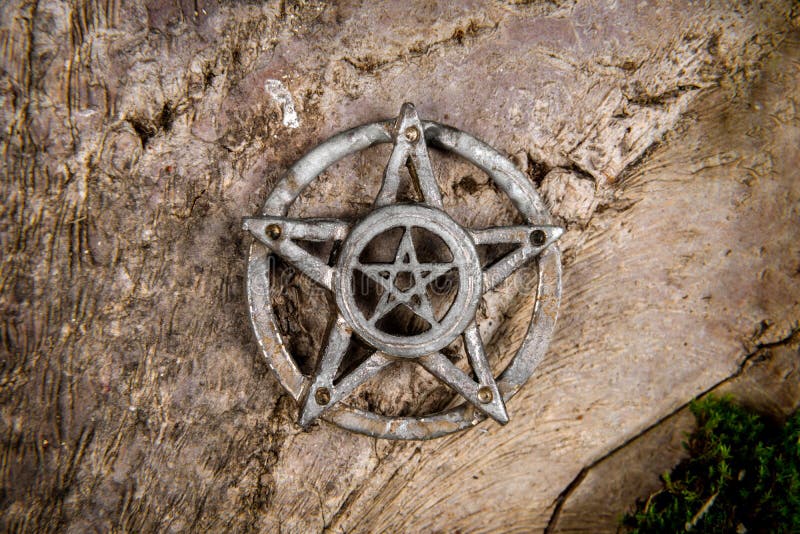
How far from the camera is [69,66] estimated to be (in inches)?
69.3

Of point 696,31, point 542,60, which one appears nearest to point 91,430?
point 542,60

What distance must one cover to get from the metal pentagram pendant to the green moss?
73cm

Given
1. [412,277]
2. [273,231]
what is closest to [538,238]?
[412,277]

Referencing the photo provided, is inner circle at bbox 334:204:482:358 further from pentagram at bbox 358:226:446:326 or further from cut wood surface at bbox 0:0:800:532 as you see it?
cut wood surface at bbox 0:0:800:532

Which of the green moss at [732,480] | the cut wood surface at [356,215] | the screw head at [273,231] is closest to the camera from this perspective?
the screw head at [273,231]

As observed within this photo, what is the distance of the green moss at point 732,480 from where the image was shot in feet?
6.56

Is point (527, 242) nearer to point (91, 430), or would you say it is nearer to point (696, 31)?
point (696, 31)

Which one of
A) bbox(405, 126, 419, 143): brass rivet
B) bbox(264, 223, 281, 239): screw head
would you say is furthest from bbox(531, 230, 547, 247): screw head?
bbox(264, 223, 281, 239): screw head

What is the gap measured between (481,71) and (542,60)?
0.67 feet

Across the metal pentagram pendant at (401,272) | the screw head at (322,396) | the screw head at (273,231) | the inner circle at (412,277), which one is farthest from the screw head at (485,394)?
the screw head at (273,231)

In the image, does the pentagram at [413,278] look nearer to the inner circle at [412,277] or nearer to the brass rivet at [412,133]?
the inner circle at [412,277]

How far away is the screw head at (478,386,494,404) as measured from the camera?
1820mm

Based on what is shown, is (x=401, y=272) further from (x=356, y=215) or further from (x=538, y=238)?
(x=538, y=238)

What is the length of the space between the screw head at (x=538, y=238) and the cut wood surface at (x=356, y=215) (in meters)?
0.21
